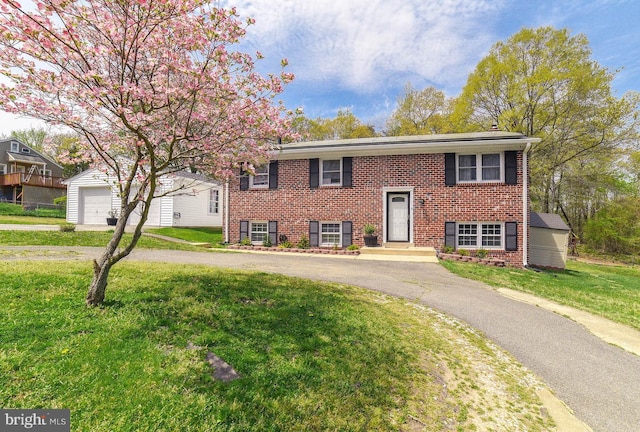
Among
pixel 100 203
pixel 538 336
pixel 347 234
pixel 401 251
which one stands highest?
pixel 100 203

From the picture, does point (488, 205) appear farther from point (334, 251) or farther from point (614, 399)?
point (614, 399)

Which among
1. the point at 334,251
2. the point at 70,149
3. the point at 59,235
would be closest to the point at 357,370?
the point at 70,149

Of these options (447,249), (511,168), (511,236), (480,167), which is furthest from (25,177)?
(511,236)

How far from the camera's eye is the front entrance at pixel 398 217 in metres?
13.8

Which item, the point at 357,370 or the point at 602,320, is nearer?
the point at 357,370

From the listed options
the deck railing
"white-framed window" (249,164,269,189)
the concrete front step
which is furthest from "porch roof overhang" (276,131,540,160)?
the deck railing

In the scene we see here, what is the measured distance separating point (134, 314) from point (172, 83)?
2.93 metres

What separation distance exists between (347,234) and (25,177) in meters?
37.0

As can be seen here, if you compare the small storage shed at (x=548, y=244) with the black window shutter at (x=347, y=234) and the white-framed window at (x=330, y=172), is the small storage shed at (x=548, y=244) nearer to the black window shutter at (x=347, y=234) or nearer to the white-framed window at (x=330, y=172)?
the black window shutter at (x=347, y=234)

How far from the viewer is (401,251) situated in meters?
12.7

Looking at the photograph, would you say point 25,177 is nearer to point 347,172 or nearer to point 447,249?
point 347,172

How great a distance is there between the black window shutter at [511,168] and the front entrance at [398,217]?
402 cm

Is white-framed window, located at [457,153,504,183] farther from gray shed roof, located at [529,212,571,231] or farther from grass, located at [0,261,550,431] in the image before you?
grass, located at [0,261,550,431]

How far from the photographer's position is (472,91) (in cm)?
2320
